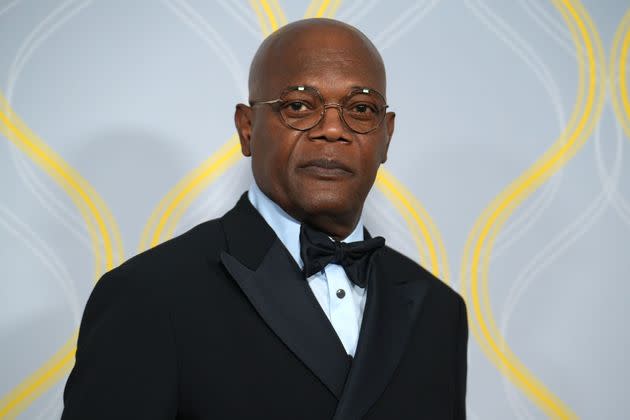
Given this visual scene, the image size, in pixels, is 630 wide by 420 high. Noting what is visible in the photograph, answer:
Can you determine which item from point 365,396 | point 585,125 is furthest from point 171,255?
point 585,125

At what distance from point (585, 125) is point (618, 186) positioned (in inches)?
7.0

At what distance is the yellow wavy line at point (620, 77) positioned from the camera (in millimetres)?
1922

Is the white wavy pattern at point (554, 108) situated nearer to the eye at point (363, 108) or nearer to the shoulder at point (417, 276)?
the shoulder at point (417, 276)

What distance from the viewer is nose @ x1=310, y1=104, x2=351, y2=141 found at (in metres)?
1.21

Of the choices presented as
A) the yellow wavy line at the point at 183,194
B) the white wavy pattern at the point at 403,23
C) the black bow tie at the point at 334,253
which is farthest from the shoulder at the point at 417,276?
the white wavy pattern at the point at 403,23

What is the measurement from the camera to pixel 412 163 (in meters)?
1.82

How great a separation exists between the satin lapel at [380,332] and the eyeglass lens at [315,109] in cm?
24

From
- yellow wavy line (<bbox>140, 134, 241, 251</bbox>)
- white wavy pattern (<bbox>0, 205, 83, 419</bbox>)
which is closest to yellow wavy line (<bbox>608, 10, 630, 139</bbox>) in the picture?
yellow wavy line (<bbox>140, 134, 241, 251</bbox>)

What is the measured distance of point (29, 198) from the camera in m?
1.66

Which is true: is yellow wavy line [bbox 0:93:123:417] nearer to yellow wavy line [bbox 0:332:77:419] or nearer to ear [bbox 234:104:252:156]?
yellow wavy line [bbox 0:332:77:419]

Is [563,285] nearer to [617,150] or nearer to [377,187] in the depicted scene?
[617,150]

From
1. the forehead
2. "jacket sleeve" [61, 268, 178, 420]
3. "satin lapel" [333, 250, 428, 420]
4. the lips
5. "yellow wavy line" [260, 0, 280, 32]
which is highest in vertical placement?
"yellow wavy line" [260, 0, 280, 32]

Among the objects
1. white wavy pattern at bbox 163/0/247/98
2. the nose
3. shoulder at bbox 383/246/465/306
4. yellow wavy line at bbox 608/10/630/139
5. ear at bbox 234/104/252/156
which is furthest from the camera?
yellow wavy line at bbox 608/10/630/139

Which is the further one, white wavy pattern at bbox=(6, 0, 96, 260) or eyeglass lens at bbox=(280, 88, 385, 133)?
white wavy pattern at bbox=(6, 0, 96, 260)
